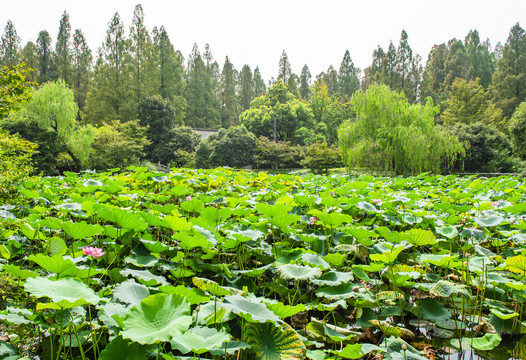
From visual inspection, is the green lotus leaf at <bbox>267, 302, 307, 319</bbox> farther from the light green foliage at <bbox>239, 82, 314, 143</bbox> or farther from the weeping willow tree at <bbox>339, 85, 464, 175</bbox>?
the light green foliage at <bbox>239, 82, 314, 143</bbox>

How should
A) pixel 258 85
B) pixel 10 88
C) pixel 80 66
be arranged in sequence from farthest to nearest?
pixel 258 85 < pixel 80 66 < pixel 10 88

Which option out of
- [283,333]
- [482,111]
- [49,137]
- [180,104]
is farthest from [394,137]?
[180,104]

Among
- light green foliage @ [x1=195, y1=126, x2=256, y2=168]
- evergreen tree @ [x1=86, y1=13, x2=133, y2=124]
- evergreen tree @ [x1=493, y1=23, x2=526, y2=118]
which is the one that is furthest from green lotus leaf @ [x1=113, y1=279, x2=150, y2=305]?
evergreen tree @ [x1=493, y1=23, x2=526, y2=118]

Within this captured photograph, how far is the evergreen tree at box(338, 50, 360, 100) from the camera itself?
37.4m

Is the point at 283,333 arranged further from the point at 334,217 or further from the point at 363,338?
the point at 334,217

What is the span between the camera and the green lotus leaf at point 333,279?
3.60 feet

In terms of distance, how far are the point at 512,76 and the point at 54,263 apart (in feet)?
97.7

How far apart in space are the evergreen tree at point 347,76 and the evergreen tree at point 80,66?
1081 inches

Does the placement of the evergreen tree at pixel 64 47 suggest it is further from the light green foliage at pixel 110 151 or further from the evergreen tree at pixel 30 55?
the light green foliage at pixel 110 151

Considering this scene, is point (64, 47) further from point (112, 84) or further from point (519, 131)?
point (519, 131)

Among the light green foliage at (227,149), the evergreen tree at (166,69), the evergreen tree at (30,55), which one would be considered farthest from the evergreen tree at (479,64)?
the evergreen tree at (30,55)

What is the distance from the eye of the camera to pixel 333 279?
114cm

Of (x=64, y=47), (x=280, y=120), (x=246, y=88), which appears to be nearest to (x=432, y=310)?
(x=280, y=120)

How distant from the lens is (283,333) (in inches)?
32.4
